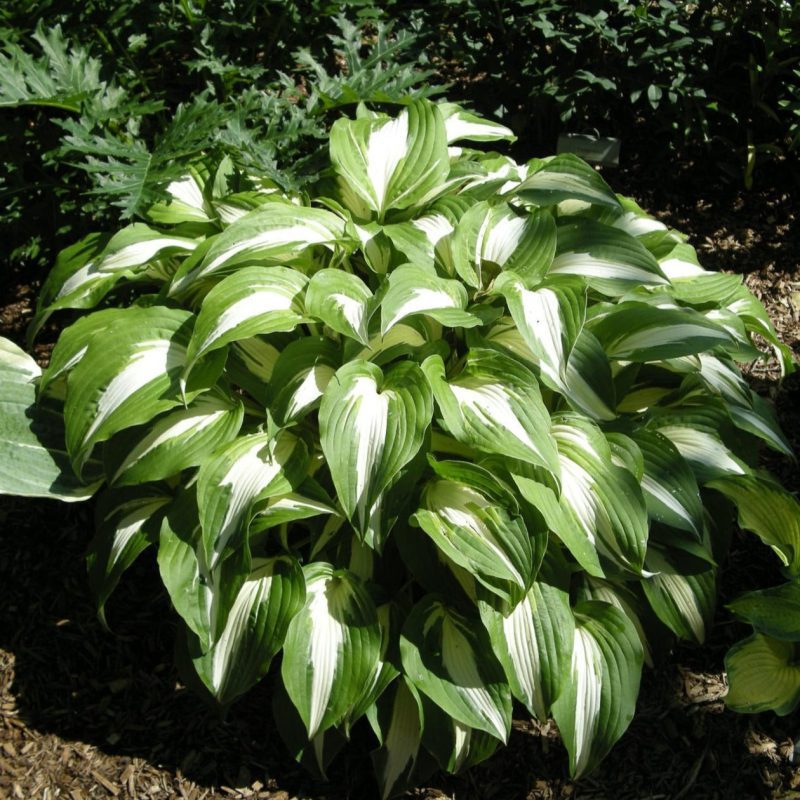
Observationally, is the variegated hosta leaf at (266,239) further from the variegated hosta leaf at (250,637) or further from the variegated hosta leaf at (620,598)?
the variegated hosta leaf at (620,598)

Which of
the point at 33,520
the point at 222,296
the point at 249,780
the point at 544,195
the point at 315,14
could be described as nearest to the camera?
the point at 222,296

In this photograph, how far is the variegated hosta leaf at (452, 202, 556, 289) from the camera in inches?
86.6

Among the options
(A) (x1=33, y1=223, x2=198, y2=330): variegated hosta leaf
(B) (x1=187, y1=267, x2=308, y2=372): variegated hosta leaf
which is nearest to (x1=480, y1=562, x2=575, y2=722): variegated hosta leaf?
(B) (x1=187, y1=267, x2=308, y2=372): variegated hosta leaf

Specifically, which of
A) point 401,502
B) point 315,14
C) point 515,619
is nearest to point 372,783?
point 515,619

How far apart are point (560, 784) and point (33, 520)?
164cm

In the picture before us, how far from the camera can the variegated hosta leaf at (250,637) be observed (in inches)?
75.6

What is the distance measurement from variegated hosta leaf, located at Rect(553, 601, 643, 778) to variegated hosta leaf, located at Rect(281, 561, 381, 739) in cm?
43

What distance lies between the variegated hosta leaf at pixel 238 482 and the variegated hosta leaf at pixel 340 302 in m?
0.29

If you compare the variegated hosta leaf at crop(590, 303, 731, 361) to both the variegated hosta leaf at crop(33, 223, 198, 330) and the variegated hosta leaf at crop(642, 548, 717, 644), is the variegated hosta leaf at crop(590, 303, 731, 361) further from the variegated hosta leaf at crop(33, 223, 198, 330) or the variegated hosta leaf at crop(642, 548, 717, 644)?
the variegated hosta leaf at crop(33, 223, 198, 330)

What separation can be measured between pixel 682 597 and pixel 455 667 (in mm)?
565

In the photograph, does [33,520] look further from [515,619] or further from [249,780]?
[515,619]

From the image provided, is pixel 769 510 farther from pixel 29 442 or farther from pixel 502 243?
pixel 29 442

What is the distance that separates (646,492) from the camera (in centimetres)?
204

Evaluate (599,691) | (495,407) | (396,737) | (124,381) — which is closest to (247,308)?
(124,381)
